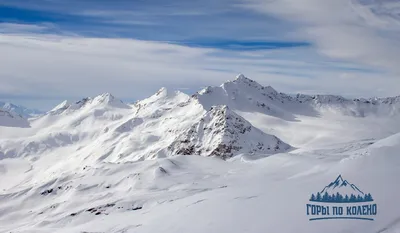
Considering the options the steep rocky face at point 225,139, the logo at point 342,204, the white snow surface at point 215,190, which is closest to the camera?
the logo at point 342,204

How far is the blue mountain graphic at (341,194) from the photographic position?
42594mm

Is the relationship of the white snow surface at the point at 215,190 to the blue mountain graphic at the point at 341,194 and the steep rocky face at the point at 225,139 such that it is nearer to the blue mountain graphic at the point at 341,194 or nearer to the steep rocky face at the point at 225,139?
the steep rocky face at the point at 225,139

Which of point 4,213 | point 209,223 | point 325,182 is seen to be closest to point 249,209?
point 209,223

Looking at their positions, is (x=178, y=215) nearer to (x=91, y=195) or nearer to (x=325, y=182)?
(x=325, y=182)

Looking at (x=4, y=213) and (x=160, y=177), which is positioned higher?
(x=160, y=177)

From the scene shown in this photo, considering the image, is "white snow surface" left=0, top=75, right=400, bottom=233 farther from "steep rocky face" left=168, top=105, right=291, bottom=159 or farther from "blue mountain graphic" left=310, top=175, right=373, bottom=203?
"blue mountain graphic" left=310, top=175, right=373, bottom=203

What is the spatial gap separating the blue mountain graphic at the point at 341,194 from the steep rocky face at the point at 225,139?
119 m

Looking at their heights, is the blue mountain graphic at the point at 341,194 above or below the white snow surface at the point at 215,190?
above

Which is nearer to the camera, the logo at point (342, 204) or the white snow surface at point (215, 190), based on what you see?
the logo at point (342, 204)

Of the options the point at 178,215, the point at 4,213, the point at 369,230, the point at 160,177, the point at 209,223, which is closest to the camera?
the point at 369,230

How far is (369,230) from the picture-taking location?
117ft

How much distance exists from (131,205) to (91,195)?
38.0 m

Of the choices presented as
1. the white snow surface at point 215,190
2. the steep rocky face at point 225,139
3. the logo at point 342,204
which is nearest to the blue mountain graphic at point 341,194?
the logo at point 342,204

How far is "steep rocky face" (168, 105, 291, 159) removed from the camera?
17315 centimetres
